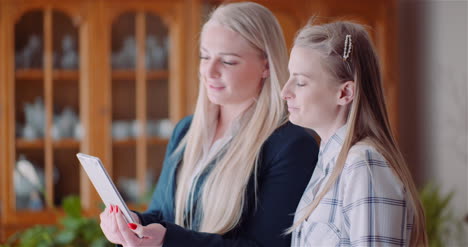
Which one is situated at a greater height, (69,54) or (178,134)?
(69,54)

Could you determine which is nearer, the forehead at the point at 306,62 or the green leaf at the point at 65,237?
the forehead at the point at 306,62

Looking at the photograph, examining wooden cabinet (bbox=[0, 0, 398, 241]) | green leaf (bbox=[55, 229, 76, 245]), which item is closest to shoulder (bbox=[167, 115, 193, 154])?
green leaf (bbox=[55, 229, 76, 245])

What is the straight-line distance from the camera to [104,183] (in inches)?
51.2

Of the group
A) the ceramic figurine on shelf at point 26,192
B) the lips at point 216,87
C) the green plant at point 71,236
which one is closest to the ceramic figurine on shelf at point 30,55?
the ceramic figurine on shelf at point 26,192

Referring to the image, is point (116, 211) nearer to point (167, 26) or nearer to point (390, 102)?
point (167, 26)

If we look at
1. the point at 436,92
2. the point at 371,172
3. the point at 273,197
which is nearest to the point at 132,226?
the point at 273,197

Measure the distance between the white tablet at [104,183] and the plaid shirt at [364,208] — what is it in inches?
15.9

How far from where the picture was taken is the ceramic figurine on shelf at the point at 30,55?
3.85 m

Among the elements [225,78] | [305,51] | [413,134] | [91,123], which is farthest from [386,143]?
[413,134]

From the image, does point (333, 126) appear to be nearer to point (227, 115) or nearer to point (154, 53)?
point (227, 115)

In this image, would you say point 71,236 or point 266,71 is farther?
point 71,236

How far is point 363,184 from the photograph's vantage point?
1.08 meters

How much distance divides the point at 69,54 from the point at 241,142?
2.59 m

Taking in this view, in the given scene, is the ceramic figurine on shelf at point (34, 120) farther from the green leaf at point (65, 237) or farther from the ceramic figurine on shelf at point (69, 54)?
the green leaf at point (65, 237)
